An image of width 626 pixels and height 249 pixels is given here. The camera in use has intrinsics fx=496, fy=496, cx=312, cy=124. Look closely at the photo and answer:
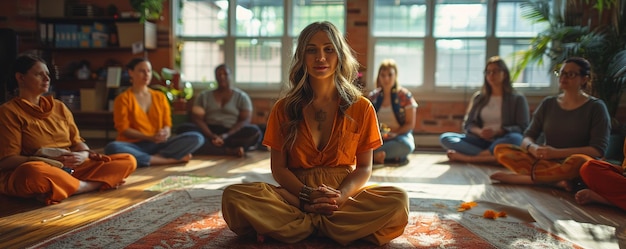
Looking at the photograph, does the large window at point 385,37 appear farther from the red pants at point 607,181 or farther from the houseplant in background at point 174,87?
the red pants at point 607,181

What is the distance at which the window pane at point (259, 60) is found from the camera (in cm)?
636

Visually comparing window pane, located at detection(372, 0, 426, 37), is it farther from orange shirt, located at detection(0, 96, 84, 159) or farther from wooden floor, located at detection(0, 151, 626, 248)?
orange shirt, located at detection(0, 96, 84, 159)

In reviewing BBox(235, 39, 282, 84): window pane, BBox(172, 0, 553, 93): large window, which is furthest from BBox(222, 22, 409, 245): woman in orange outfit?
BBox(235, 39, 282, 84): window pane

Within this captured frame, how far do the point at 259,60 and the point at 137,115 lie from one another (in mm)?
2433

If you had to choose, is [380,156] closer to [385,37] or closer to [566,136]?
[566,136]

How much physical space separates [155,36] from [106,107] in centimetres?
112

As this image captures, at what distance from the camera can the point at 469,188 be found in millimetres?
3357

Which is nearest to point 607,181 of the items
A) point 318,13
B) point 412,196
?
point 412,196

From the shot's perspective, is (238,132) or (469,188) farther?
(238,132)

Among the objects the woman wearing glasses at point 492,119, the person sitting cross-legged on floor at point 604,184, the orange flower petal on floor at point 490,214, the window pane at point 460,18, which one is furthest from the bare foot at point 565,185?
the window pane at point 460,18

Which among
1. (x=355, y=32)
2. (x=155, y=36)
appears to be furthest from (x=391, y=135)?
(x=155, y=36)

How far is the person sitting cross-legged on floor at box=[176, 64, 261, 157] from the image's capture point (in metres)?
5.13

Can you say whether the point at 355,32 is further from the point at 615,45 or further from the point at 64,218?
the point at 64,218

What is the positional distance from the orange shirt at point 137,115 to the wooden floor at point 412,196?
382mm
